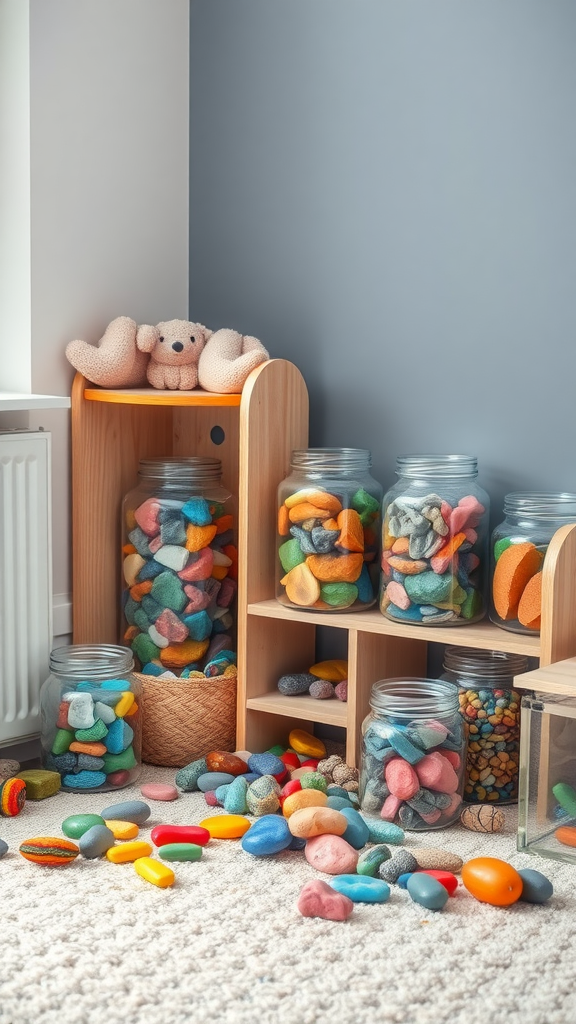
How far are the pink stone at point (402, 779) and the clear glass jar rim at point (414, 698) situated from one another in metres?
0.07

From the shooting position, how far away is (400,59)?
7.04 ft

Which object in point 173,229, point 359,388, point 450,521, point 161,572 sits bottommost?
point 161,572

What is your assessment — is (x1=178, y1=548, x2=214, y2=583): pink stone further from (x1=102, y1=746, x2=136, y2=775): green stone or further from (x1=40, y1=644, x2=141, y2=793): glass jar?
(x1=102, y1=746, x2=136, y2=775): green stone

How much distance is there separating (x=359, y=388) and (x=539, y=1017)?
51.3 inches

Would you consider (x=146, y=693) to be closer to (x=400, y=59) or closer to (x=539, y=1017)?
(x=539, y=1017)

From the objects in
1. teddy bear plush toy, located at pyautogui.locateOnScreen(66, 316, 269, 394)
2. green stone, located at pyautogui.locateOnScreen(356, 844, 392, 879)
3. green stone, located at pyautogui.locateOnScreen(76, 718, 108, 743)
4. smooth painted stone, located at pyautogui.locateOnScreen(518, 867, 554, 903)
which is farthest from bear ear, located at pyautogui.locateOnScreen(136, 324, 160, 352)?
smooth painted stone, located at pyautogui.locateOnScreen(518, 867, 554, 903)

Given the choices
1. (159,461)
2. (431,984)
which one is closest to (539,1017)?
(431,984)

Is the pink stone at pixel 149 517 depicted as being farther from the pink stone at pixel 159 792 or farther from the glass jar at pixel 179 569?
the pink stone at pixel 159 792

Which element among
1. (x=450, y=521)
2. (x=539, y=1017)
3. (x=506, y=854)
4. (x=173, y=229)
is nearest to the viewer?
(x=539, y=1017)

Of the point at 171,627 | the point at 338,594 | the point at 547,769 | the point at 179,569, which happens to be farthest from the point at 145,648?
the point at 547,769

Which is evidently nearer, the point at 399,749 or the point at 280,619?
the point at 399,749

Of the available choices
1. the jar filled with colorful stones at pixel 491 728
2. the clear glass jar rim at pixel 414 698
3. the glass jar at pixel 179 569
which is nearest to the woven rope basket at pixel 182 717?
the glass jar at pixel 179 569

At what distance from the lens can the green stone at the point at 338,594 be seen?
203cm

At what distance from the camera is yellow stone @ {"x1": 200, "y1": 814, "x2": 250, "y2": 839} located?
178 cm
